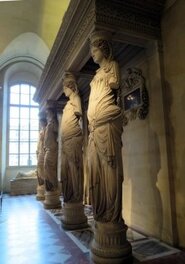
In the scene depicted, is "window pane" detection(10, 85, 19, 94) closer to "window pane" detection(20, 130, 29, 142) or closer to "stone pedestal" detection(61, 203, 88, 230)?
"window pane" detection(20, 130, 29, 142)

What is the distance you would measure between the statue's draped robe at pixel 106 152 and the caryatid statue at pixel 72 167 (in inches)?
50.3

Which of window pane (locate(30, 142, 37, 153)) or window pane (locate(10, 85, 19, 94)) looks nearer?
window pane (locate(30, 142, 37, 153))

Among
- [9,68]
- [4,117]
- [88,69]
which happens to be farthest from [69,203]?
[9,68]

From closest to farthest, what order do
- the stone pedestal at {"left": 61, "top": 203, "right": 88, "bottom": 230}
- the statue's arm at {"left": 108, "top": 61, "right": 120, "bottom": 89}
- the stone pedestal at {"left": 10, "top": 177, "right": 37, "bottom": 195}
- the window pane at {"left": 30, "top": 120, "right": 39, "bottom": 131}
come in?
the statue's arm at {"left": 108, "top": 61, "right": 120, "bottom": 89} → the stone pedestal at {"left": 61, "top": 203, "right": 88, "bottom": 230} → the stone pedestal at {"left": 10, "top": 177, "right": 37, "bottom": 195} → the window pane at {"left": 30, "top": 120, "right": 39, "bottom": 131}

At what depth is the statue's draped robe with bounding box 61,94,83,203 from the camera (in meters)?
4.16

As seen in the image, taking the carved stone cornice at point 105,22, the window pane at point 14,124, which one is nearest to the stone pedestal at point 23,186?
the window pane at point 14,124

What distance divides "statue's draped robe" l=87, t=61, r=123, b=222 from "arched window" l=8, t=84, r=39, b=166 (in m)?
9.70

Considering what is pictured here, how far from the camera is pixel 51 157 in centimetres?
629

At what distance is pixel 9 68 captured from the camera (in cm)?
1161

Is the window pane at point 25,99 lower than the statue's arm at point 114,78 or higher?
higher

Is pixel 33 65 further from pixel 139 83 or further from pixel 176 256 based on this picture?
pixel 176 256

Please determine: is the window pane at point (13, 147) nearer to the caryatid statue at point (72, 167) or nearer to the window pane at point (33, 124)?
the window pane at point (33, 124)

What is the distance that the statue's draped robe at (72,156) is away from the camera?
4160mm

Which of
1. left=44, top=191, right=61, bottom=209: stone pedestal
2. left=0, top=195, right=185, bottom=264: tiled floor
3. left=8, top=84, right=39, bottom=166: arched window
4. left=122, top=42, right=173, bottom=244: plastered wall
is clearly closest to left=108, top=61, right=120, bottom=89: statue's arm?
left=122, top=42, right=173, bottom=244: plastered wall
